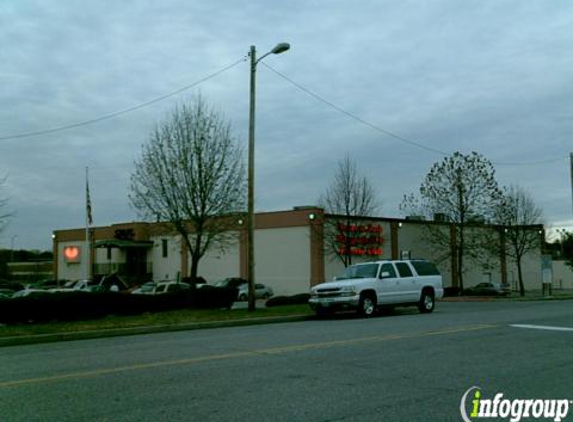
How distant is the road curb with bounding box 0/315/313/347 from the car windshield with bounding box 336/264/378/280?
1874 mm

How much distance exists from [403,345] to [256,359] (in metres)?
3.16

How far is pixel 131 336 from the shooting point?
16.5 m

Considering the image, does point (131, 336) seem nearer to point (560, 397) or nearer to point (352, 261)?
point (560, 397)

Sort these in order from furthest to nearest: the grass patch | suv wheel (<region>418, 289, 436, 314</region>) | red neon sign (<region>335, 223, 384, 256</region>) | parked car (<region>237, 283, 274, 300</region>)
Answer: parked car (<region>237, 283, 274, 300</region>) < red neon sign (<region>335, 223, 384, 256</region>) < suv wheel (<region>418, 289, 436, 314</region>) < the grass patch

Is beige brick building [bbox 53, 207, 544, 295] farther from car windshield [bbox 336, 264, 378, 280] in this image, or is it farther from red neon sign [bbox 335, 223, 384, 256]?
car windshield [bbox 336, 264, 378, 280]

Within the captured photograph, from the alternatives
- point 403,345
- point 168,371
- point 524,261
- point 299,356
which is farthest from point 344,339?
point 524,261

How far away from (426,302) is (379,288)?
2.58 metres

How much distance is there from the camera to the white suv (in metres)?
20.6

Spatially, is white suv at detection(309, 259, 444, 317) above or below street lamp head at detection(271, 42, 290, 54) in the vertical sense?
below

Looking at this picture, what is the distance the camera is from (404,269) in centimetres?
2253

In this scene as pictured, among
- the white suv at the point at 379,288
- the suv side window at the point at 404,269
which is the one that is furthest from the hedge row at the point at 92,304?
the suv side window at the point at 404,269

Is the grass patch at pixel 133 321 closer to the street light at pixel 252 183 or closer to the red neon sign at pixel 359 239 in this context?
the street light at pixel 252 183

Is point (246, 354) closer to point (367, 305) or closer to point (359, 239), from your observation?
point (367, 305)

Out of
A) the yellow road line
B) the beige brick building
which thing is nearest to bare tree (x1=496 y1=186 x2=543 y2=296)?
the beige brick building
